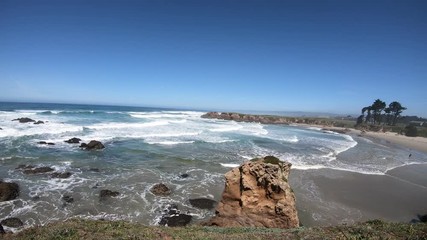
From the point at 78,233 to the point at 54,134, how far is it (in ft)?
105

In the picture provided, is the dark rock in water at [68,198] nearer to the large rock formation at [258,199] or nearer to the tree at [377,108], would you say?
the large rock formation at [258,199]

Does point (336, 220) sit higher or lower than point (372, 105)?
lower

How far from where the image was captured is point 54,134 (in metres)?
34.3

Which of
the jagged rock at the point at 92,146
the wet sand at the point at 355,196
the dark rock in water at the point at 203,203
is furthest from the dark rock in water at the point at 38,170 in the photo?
the wet sand at the point at 355,196

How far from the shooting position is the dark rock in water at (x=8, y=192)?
46.1 feet

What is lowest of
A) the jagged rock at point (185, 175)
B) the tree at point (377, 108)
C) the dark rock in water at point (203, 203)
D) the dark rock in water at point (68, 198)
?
the dark rock in water at point (203, 203)

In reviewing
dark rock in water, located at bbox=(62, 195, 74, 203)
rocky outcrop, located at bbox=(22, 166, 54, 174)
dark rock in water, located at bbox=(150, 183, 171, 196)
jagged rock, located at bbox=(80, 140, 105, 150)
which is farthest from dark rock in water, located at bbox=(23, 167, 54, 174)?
dark rock in water, located at bbox=(150, 183, 171, 196)

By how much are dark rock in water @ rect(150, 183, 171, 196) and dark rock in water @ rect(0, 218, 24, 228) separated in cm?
663

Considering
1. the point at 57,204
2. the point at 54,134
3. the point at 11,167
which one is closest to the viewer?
the point at 57,204

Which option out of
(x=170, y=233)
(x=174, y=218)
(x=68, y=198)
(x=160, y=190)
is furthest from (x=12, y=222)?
(x=170, y=233)

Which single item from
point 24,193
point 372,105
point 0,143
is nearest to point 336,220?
point 24,193

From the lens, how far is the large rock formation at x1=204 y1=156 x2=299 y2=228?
11.8 meters

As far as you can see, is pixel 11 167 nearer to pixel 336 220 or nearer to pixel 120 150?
pixel 120 150

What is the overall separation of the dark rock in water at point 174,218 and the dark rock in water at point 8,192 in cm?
831
